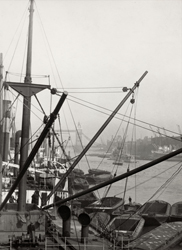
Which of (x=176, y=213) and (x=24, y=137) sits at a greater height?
(x=24, y=137)

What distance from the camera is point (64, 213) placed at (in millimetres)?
14391

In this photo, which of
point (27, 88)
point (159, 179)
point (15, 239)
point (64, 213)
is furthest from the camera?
point (159, 179)

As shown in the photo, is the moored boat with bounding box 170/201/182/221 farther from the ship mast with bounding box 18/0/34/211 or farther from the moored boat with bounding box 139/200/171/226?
the ship mast with bounding box 18/0/34/211

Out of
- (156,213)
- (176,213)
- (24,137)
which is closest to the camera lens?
(24,137)

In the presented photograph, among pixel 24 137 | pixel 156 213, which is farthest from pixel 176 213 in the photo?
pixel 24 137

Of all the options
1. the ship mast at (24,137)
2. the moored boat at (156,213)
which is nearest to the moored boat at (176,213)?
the moored boat at (156,213)

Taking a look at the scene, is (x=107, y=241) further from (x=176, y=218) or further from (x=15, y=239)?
(x=176, y=218)

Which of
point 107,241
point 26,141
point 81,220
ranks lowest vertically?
point 107,241

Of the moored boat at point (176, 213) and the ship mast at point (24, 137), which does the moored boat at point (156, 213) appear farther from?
the ship mast at point (24, 137)

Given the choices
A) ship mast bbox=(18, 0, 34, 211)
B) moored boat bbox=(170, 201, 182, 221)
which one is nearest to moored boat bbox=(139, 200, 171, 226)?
moored boat bbox=(170, 201, 182, 221)

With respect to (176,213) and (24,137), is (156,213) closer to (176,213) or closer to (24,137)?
(176,213)

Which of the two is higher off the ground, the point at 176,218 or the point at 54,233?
the point at 54,233

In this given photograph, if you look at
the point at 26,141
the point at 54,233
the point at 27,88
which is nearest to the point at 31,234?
the point at 54,233

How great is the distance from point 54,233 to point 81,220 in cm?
219
